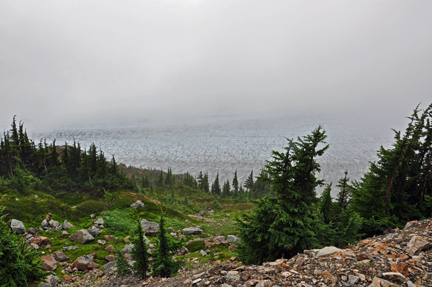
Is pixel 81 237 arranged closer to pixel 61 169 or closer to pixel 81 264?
pixel 81 264

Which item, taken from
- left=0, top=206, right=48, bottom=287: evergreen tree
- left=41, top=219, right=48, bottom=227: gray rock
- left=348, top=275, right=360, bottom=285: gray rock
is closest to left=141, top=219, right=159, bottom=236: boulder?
left=41, top=219, right=48, bottom=227: gray rock

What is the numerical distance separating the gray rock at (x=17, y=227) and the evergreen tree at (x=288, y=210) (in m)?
25.2

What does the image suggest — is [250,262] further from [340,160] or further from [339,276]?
[340,160]

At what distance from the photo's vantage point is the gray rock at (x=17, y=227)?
783 inches

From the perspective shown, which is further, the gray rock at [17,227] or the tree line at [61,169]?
the tree line at [61,169]

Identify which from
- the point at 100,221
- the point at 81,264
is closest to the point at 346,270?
the point at 81,264

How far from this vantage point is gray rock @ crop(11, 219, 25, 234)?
19.9 meters

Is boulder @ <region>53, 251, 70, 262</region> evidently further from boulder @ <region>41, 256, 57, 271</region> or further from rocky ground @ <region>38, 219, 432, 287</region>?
rocky ground @ <region>38, 219, 432, 287</region>

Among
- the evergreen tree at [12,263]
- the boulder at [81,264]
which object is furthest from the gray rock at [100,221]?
the evergreen tree at [12,263]

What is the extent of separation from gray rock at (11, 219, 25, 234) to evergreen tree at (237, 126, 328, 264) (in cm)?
2523

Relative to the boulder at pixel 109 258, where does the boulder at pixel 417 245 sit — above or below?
above

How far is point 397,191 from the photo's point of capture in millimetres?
18594

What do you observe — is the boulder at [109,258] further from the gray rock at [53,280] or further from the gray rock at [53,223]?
the gray rock at [53,223]

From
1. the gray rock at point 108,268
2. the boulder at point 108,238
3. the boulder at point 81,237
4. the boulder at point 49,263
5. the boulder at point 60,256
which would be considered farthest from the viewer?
the boulder at point 108,238
